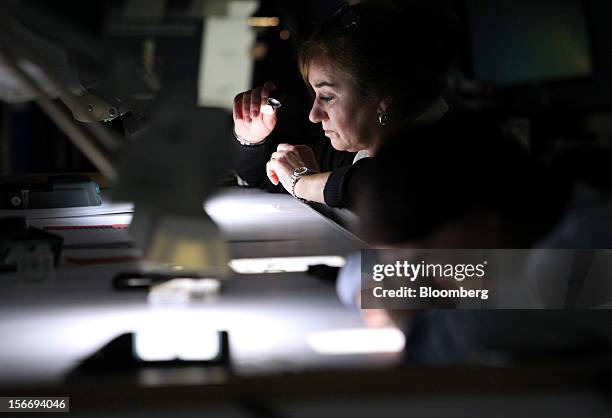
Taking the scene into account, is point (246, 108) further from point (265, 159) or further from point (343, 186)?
point (343, 186)

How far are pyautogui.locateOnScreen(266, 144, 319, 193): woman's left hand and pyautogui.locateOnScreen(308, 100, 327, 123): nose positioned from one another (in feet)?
0.27

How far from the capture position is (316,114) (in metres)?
1.31

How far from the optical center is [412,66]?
1.15m

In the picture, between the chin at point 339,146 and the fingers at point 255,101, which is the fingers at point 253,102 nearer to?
the fingers at point 255,101

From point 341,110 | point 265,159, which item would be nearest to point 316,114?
point 341,110

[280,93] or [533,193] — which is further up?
[280,93]

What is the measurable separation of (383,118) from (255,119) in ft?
1.02

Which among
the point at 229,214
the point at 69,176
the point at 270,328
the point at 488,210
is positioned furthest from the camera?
the point at 69,176

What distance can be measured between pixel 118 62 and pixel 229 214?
427mm

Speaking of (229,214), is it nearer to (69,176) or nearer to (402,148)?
(69,176)

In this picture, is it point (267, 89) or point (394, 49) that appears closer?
point (394, 49)

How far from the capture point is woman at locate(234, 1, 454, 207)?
1.12 meters

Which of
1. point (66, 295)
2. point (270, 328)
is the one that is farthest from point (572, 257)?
point (66, 295)

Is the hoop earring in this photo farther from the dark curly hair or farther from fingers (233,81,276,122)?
fingers (233,81,276,122)
